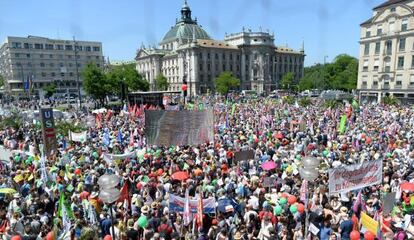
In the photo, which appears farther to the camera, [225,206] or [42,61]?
[42,61]

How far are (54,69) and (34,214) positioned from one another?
3607 inches

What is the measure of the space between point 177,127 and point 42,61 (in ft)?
293

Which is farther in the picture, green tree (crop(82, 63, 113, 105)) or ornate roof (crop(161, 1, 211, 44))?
ornate roof (crop(161, 1, 211, 44))

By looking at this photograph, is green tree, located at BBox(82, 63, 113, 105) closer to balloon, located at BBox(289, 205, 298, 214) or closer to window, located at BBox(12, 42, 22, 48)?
balloon, located at BBox(289, 205, 298, 214)

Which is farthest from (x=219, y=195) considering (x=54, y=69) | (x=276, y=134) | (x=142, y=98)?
(x=54, y=69)

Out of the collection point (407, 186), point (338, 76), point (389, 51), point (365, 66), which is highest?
point (389, 51)

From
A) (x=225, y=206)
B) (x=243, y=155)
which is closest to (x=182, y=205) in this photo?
(x=225, y=206)

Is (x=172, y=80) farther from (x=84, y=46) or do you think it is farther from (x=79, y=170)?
(x=79, y=170)

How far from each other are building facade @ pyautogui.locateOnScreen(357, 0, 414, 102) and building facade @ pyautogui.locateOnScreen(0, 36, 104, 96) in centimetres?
6633

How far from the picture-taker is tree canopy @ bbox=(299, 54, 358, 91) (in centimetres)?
8479

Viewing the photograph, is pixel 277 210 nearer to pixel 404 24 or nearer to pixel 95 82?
pixel 95 82

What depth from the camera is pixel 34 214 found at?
8.97m

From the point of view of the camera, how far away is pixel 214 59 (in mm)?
101625

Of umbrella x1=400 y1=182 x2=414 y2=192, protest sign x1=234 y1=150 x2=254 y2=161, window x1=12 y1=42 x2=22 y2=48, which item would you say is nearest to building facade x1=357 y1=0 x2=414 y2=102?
protest sign x1=234 y1=150 x2=254 y2=161
